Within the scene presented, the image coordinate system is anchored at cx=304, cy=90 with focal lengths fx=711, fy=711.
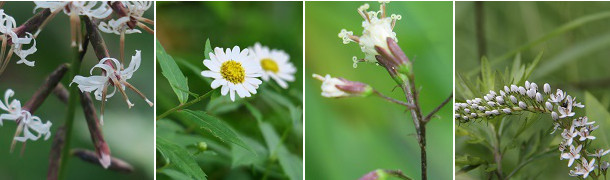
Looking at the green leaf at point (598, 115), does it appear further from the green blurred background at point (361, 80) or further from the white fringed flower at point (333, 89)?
the white fringed flower at point (333, 89)

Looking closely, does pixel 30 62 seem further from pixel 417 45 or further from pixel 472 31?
pixel 472 31

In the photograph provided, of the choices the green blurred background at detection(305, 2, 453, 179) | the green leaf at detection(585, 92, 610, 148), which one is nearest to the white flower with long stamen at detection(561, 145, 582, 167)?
the green leaf at detection(585, 92, 610, 148)

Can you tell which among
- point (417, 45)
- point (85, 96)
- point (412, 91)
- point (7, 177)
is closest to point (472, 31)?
point (417, 45)

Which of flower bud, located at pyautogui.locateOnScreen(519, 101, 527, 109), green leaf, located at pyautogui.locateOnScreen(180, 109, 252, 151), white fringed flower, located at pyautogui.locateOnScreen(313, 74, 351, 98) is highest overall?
white fringed flower, located at pyautogui.locateOnScreen(313, 74, 351, 98)

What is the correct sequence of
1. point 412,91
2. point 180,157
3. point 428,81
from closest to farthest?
point 412,91, point 180,157, point 428,81

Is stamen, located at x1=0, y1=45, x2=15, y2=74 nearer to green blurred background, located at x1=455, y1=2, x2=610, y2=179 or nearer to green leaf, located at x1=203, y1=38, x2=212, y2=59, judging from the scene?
green leaf, located at x1=203, y1=38, x2=212, y2=59

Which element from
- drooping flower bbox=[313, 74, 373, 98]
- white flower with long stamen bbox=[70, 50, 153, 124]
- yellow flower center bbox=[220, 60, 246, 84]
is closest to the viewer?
drooping flower bbox=[313, 74, 373, 98]

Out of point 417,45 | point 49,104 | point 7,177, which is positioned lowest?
point 7,177
